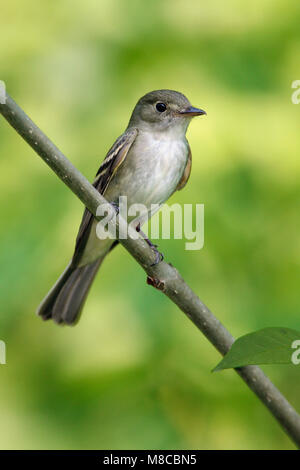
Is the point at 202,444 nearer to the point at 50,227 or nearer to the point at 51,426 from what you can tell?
the point at 51,426

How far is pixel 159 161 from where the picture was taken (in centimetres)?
323

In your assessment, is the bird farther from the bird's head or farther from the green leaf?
the green leaf

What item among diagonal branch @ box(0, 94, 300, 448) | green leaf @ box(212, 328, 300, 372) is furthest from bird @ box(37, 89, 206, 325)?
green leaf @ box(212, 328, 300, 372)

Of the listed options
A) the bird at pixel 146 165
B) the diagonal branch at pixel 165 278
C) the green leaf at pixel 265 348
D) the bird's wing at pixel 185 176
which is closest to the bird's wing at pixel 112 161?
the bird at pixel 146 165

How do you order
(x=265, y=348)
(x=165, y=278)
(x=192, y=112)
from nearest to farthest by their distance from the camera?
(x=265, y=348)
(x=165, y=278)
(x=192, y=112)

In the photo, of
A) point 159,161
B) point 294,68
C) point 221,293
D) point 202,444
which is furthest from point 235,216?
point 202,444

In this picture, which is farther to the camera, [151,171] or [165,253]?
[151,171]

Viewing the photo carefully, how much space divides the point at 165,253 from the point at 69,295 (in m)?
0.74

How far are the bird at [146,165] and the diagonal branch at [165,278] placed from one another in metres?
1.26

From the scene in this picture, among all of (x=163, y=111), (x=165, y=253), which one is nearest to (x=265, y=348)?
(x=165, y=253)

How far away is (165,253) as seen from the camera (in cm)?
277

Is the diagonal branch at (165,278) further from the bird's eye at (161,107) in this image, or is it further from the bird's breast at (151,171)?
the bird's eye at (161,107)

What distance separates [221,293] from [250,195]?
0.43m

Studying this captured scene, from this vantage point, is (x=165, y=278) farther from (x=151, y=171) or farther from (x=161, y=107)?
(x=161, y=107)
